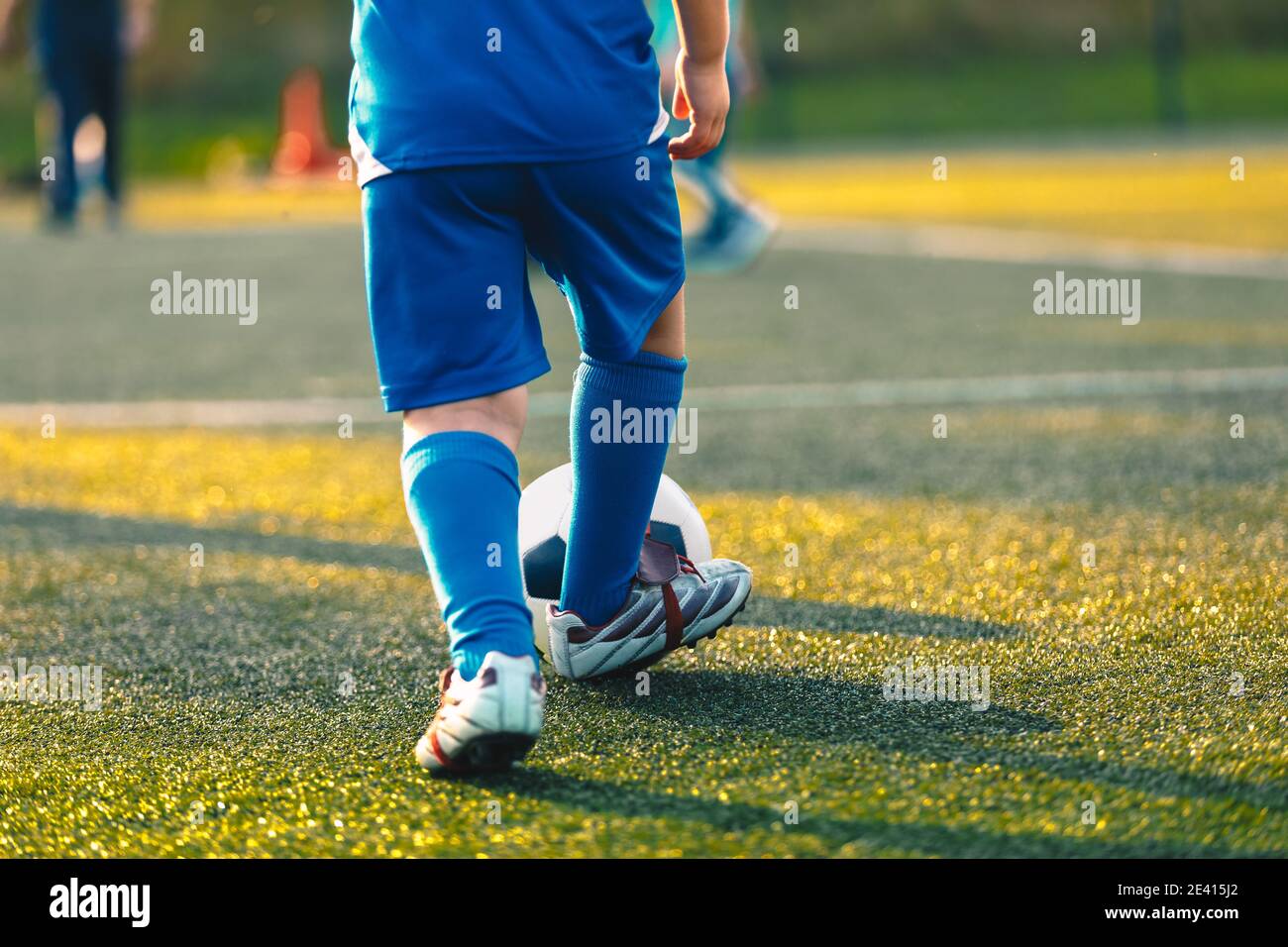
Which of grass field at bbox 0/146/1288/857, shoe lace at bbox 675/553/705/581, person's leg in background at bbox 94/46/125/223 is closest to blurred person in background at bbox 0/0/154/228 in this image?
person's leg in background at bbox 94/46/125/223

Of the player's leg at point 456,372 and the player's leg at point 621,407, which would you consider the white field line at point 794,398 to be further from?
the player's leg at point 456,372

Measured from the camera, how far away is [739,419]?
206 inches

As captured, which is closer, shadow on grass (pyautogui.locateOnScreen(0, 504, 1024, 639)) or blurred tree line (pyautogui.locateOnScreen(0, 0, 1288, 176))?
shadow on grass (pyautogui.locateOnScreen(0, 504, 1024, 639))

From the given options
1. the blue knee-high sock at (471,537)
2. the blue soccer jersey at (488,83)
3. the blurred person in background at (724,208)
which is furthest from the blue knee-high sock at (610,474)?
the blurred person in background at (724,208)

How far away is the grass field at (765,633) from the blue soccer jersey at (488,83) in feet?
2.53

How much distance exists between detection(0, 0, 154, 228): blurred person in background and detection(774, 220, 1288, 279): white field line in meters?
5.17

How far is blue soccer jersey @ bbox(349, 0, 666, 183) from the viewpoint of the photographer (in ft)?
7.47

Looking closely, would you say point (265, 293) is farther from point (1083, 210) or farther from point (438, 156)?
point (438, 156)

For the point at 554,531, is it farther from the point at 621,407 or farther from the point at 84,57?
the point at 84,57

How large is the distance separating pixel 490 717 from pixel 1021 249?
8.34 meters

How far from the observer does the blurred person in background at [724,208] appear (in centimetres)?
876

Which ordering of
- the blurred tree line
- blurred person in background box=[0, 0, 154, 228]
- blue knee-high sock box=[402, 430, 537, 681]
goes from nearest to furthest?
blue knee-high sock box=[402, 430, 537, 681]
blurred person in background box=[0, 0, 154, 228]
the blurred tree line

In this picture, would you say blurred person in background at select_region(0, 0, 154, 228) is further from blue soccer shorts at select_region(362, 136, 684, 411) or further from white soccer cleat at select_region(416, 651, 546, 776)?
white soccer cleat at select_region(416, 651, 546, 776)

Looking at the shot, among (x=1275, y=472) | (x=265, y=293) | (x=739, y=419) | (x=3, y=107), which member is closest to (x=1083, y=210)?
(x=265, y=293)
